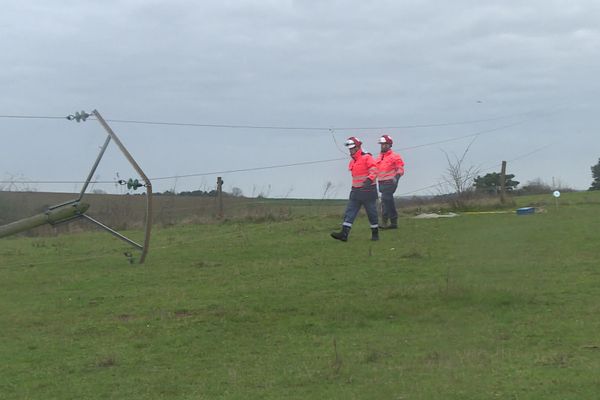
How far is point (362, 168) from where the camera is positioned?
621 inches

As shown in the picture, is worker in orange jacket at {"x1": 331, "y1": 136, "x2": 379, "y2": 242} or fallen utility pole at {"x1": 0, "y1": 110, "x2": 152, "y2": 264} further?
worker in orange jacket at {"x1": 331, "y1": 136, "x2": 379, "y2": 242}

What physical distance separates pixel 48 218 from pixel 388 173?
8395 mm

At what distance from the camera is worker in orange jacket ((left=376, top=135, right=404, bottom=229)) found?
18656 mm

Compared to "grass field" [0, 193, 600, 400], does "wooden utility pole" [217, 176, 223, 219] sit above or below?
above

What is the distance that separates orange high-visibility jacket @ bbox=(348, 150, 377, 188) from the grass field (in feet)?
4.15

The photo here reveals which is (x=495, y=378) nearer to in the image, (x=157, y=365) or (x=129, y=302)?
(x=157, y=365)

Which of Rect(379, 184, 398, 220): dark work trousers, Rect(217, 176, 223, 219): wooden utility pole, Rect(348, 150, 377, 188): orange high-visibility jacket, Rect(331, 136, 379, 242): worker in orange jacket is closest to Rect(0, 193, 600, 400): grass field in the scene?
Rect(331, 136, 379, 242): worker in orange jacket

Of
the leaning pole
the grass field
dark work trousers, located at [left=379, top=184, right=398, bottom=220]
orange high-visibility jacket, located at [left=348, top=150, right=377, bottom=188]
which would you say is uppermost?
orange high-visibility jacket, located at [left=348, top=150, right=377, bottom=188]

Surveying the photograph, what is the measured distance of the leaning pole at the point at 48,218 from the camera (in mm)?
12750

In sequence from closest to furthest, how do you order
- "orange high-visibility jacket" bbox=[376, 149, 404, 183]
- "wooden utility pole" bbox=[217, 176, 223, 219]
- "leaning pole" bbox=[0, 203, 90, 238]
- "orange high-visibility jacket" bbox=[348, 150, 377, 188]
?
"leaning pole" bbox=[0, 203, 90, 238], "orange high-visibility jacket" bbox=[348, 150, 377, 188], "orange high-visibility jacket" bbox=[376, 149, 404, 183], "wooden utility pole" bbox=[217, 176, 223, 219]

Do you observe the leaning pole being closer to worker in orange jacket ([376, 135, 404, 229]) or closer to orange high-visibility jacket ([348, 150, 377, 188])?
orange high-visibility jacket ([348, 150, 377, 188])

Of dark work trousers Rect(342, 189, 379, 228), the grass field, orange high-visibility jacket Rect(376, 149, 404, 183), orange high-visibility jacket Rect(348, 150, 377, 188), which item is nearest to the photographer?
the grass field

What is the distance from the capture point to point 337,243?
53.4 ft

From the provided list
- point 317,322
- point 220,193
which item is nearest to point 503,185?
point 220,193
